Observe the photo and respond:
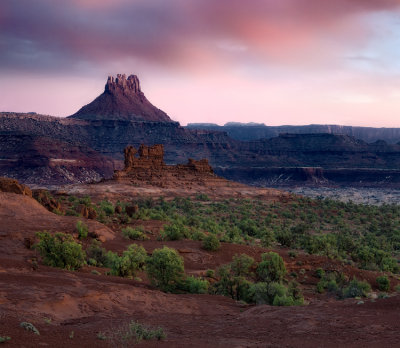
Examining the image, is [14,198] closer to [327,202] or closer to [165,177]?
[165,177]

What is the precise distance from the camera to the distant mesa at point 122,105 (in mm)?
164375

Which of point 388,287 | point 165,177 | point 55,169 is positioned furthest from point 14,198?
point 55,169

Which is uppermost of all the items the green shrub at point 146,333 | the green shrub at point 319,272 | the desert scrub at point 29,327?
the desert scrub at point 29,327

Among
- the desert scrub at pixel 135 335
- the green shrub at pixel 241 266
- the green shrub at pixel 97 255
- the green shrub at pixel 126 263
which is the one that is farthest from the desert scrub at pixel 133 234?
the desert scrub at pixel 135 335

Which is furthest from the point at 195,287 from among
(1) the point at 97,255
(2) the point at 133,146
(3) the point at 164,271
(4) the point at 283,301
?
(2) the point at 133,146

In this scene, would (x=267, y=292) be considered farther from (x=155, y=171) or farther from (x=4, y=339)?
(x=155, y=171)

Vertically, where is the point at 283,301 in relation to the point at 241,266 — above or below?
above

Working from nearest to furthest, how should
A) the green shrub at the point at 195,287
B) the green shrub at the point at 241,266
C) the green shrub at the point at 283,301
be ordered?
the green shrub at the point at 283,301
the green shrub at the point at 195,287
the green shrub at the point at 241,266

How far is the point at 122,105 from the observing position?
559 feet

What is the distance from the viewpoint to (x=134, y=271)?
21.6 meters

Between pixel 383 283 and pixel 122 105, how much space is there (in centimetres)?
A: 15591

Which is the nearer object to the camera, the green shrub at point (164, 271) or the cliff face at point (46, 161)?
the green shrub at point (164, 271)

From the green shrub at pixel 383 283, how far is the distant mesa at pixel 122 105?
14372cm

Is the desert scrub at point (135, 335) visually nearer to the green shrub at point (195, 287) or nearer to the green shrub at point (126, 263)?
the green shrub at point (195, 287)
